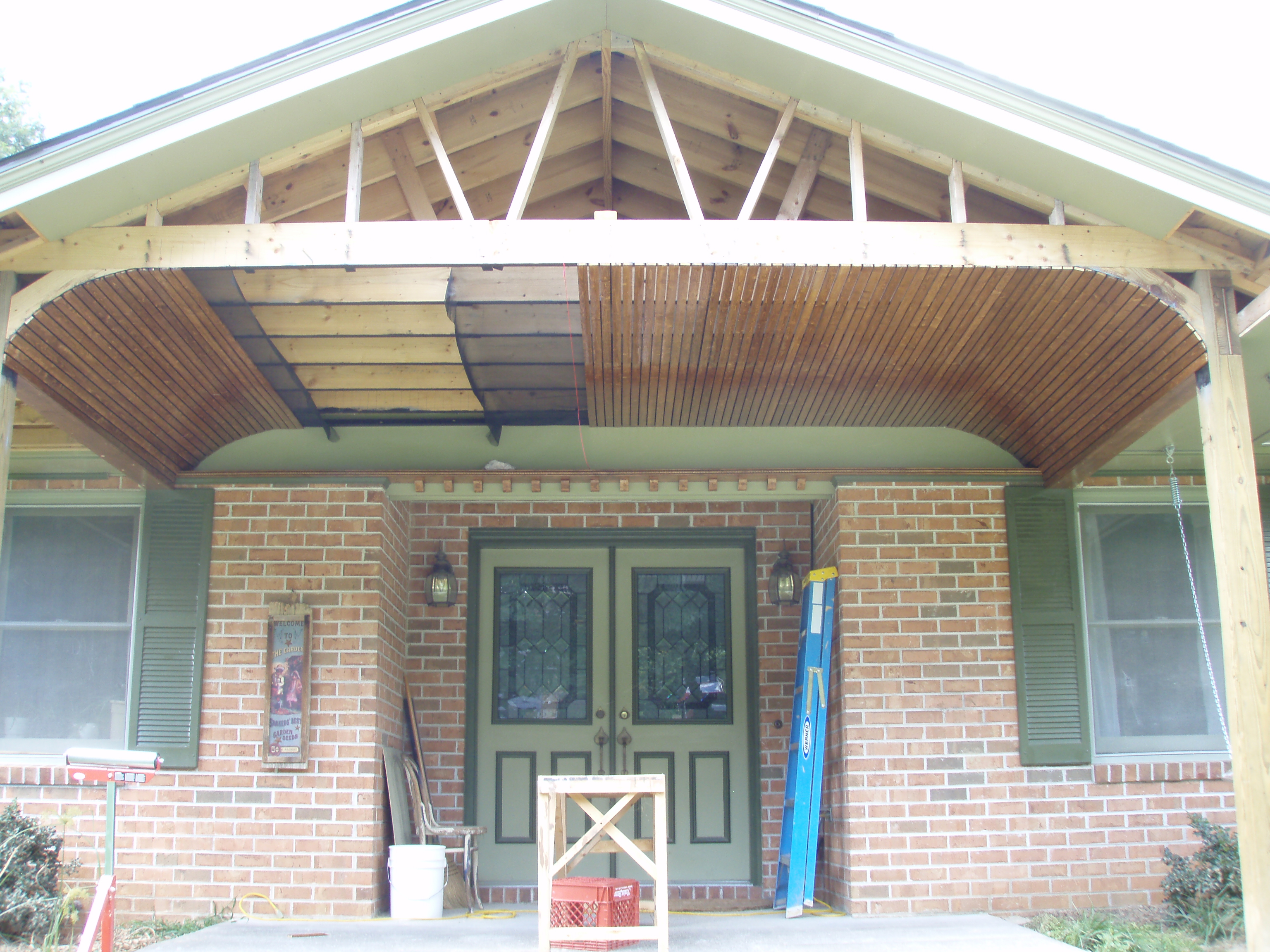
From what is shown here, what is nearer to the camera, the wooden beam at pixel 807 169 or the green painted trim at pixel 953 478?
the wooden beam at pixel 807 169

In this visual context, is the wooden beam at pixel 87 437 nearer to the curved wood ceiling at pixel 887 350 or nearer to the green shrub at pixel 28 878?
the green shrub at pixel 28 878

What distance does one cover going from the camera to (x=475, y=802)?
6.53 m

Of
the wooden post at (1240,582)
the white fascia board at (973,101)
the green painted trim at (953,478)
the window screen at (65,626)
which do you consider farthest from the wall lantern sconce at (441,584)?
the wooden post at (1240,582)

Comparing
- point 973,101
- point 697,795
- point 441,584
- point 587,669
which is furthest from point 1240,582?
point 441,584

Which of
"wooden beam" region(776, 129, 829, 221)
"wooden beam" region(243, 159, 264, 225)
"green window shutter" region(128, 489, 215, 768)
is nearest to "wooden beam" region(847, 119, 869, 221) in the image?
"wooden beam" region(776, 129, 829, 221)

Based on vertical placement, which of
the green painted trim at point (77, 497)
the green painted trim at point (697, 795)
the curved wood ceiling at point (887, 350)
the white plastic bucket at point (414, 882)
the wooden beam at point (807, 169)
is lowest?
the white plastic bucket at point (414, 882)

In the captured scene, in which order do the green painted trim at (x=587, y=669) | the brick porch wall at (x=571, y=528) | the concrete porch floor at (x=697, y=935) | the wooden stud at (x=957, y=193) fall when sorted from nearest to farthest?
the wooden stud at (x=957, y=193) < the concrete porch floor at (x=697, y=935) < the brick porch wall at (x=571, y=528) < the green painted trim at (x=587, y=669)

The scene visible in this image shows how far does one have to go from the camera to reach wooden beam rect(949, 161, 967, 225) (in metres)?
4.39

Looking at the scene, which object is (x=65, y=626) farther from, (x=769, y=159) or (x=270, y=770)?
(x=769, y=159)

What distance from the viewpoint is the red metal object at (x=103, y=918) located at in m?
3.78

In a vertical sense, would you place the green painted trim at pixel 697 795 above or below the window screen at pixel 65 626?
below

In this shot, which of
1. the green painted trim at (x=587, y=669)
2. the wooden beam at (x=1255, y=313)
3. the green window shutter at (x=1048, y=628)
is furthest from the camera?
the green painted trim at (x=587, y=669)

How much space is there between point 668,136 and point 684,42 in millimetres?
493

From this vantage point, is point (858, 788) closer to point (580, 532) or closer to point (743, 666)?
point (743, 666)
